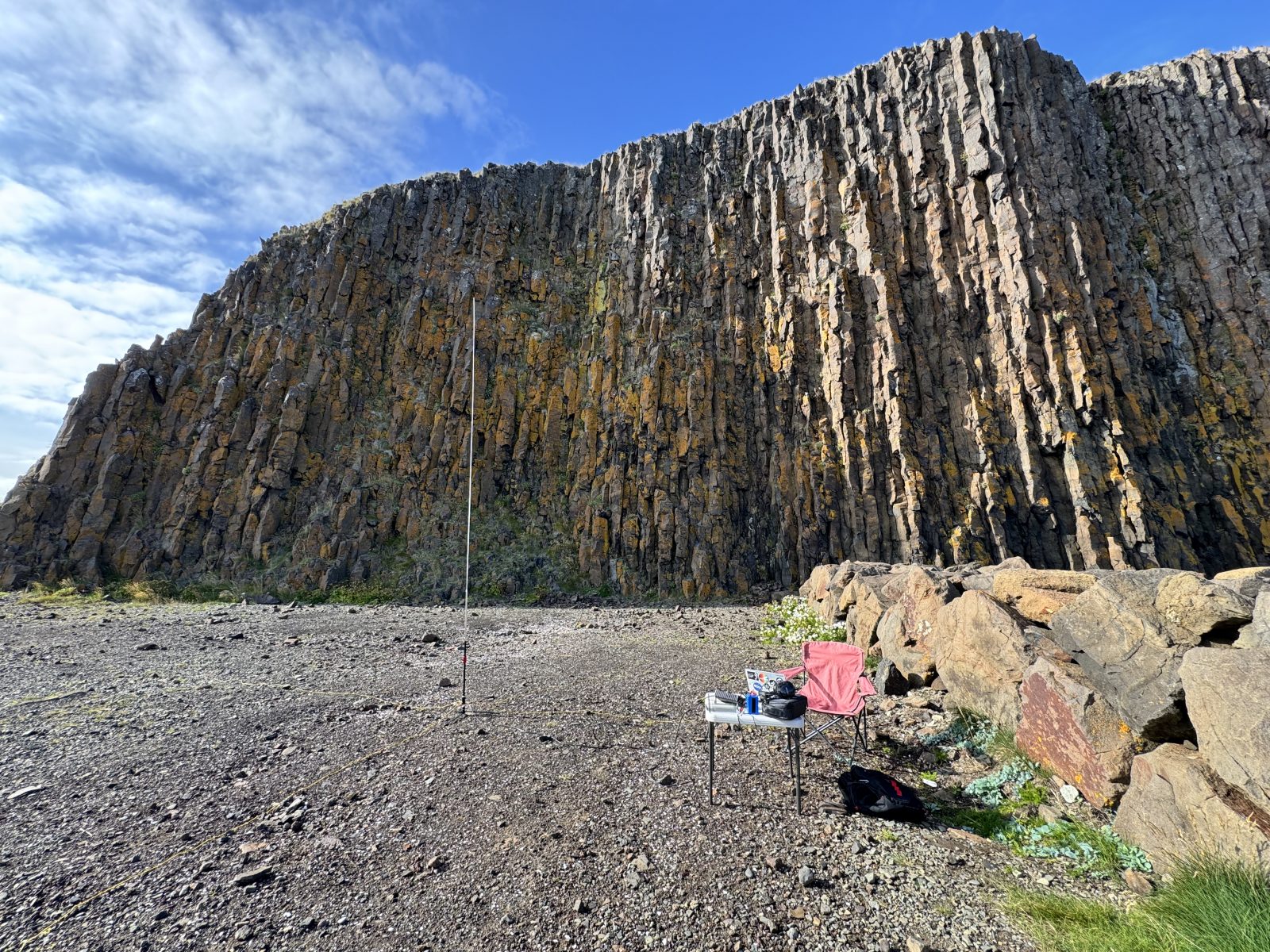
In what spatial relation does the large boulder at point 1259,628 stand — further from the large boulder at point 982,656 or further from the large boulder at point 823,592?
the large boulder at point 823,592

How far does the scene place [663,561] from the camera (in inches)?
1091

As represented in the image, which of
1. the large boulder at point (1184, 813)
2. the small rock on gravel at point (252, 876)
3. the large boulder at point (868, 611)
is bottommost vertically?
the small rock on gravel at point (252, 876)

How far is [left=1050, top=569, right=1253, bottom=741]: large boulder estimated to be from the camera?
452cm

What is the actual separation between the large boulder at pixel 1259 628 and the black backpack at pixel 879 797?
3102 mm

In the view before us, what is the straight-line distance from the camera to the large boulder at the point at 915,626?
8.59m

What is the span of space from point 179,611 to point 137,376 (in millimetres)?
20664

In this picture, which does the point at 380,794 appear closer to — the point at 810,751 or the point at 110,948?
the point at 110,948

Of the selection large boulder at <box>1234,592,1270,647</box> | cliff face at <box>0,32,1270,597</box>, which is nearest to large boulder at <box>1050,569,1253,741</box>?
large boulder at <box>1234,592,1270,647</box>

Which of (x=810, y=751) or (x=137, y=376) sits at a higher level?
(x=137, y=376)

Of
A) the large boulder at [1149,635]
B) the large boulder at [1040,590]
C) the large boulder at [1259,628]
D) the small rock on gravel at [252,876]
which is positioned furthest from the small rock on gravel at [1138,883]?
the small rock on gravel at [252,876]

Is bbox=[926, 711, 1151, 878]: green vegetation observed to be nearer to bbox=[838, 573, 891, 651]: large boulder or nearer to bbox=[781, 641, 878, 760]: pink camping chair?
bbox=[781, 641, 878, 760]: pink camping chair

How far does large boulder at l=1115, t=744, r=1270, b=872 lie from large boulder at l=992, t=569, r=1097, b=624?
3027 millimetres

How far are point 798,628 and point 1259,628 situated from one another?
11149 mm

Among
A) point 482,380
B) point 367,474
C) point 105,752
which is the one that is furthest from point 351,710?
point 482,380
